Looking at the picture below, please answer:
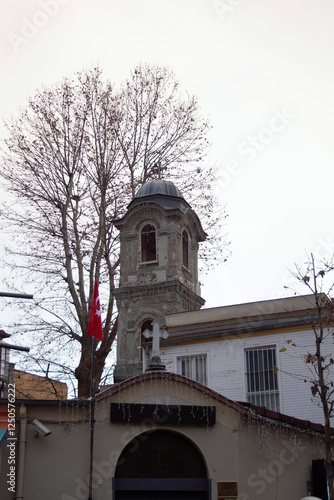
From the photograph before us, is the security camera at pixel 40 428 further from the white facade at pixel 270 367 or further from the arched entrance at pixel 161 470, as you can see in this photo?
the white facade at pixel 270 367

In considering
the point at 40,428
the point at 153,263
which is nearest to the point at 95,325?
the point at 40,428

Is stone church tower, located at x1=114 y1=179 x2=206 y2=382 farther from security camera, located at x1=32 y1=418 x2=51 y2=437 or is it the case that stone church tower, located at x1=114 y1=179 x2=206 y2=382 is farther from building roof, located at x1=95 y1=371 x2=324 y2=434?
security camera, located at x1=32 y1=418 x2=51 y2=437

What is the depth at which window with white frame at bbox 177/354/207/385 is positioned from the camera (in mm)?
23672

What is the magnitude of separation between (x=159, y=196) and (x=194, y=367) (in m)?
13.6

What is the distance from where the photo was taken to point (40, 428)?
14.6 m

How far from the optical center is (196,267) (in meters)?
37.5

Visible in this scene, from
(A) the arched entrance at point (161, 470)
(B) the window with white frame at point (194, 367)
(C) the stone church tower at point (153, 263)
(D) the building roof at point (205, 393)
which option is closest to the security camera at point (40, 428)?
(D) the building roof at point (205, 393)

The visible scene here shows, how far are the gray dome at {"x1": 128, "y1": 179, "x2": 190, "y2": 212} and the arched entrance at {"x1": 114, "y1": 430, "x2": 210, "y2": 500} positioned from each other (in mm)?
21077

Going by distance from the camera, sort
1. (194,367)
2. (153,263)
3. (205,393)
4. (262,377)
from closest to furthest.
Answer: (205,393) → (262,377) → (194,367) → (153,263)

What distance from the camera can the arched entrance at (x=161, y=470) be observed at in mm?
15125

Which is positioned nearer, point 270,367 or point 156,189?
point 270,367

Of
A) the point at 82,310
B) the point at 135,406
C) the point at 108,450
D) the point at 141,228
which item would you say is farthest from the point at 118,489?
the point at 141,228

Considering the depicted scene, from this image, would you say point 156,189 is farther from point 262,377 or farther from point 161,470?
point 161,470

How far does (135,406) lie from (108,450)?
1.13 meters
